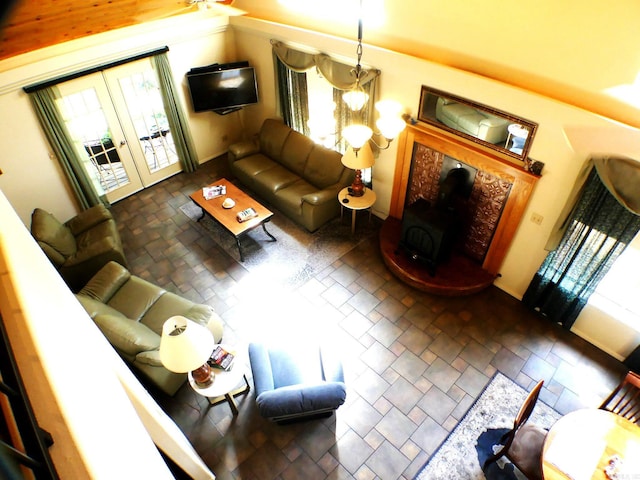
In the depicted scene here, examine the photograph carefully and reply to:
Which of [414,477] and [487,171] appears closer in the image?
[414,477]

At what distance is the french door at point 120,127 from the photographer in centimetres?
576

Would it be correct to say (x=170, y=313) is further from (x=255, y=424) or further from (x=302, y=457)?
(x=302, y=457)

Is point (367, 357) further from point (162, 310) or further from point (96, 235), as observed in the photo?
point (96, 235)

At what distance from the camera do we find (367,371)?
4.43 meters

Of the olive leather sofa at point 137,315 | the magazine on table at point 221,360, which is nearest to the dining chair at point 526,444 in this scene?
the magazine on table at point 221,360

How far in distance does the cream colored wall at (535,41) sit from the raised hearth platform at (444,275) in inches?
87.1

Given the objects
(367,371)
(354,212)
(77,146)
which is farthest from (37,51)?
(367,371)

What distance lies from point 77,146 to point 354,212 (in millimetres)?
4061

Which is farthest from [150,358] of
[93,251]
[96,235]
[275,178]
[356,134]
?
[275,178]

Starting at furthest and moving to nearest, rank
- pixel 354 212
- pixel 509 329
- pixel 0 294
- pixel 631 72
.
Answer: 1. pixel 354 212
2. pixel 509 329
3. pixel 631 72
4. pixel 0 294

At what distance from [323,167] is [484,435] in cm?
399

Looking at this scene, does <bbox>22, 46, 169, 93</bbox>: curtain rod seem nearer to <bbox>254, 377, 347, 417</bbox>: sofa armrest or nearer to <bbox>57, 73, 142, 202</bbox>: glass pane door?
<bbox>57, 73, 142, 202</bbox>: glass pane door

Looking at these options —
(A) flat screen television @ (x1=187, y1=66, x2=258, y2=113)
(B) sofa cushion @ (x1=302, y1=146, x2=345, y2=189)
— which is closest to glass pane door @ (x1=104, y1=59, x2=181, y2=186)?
(A) flat screen television @ (x1=187, y1=66, x2=258, y2=113)

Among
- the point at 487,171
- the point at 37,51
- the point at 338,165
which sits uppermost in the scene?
the point at 37,51
